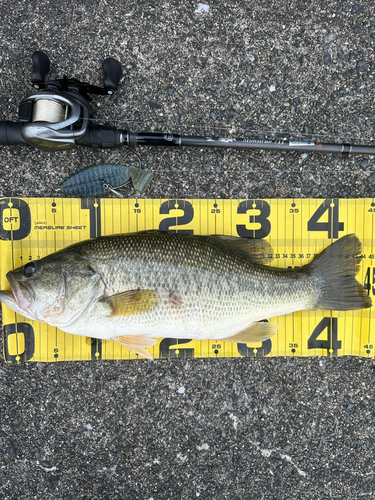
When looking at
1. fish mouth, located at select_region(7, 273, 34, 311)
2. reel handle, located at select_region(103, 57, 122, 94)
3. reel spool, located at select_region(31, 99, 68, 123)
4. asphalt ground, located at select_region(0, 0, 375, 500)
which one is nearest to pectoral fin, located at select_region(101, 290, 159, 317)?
fish mouth, located at select_region(7, 273, 34, 311)

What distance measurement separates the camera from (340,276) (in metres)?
2.48

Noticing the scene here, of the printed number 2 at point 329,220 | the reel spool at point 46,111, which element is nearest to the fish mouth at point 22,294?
the reel spool at point 46,111

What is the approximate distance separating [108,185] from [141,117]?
2.02 ft

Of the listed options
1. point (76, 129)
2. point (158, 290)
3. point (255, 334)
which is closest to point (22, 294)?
point (158, 290)

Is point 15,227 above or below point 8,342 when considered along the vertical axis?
above

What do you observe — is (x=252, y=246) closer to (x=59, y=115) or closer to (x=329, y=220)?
(x=329, y=220)

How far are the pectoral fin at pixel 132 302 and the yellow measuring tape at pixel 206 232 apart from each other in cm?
60

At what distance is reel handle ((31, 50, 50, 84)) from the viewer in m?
2.36

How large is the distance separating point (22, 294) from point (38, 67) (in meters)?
1.65

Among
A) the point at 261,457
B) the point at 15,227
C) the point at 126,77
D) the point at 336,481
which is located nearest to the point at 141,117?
the point at 126,77

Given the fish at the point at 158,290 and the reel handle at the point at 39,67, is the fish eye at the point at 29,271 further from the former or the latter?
the reel handle at the point at 39,67

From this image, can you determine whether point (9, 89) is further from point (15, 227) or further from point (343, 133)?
point (343, 133)

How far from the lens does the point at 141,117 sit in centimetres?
263

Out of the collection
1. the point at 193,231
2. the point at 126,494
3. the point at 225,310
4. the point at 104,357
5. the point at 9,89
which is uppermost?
the point at 9,89
